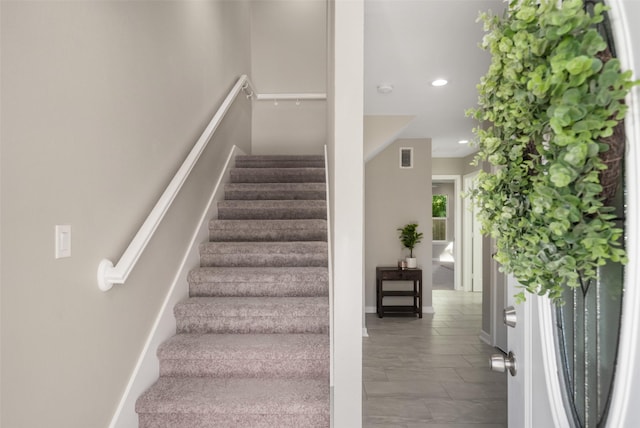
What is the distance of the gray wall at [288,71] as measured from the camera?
4965 mm

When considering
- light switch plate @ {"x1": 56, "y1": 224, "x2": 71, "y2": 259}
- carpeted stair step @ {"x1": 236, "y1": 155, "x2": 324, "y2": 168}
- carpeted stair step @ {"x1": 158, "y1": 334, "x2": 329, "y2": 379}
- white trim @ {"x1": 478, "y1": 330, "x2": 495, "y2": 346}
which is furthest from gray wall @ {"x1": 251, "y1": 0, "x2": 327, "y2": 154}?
light switch plate @ {"x1": 56, "y1": 224, "x2": 71, "y2": 259}

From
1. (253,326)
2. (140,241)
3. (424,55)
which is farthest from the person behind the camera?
(424,55)

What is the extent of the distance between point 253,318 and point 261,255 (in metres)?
0.57

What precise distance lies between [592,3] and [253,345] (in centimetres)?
196

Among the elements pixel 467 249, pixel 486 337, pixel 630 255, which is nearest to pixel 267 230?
pixel 630 255

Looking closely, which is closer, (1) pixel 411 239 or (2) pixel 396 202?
(1) pixel 411 239

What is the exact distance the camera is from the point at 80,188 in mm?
1416

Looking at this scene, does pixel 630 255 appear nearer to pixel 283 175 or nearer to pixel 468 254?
pixel 283 175

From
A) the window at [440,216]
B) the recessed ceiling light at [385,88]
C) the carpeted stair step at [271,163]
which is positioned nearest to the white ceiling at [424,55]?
the recessed ceiling light at [385,88]

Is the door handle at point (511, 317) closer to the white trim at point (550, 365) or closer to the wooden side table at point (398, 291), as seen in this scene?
the white trim at point (550, 365)

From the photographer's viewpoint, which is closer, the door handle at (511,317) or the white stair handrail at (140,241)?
the door handle at (511,317)

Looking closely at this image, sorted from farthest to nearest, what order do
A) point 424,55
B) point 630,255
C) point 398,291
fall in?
point 398,291
point 424,55
point 630,255

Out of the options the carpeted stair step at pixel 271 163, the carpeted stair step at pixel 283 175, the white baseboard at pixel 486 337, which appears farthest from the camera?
the white baseboard at pixel 486 337

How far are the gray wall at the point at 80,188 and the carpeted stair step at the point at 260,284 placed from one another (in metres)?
0.26
